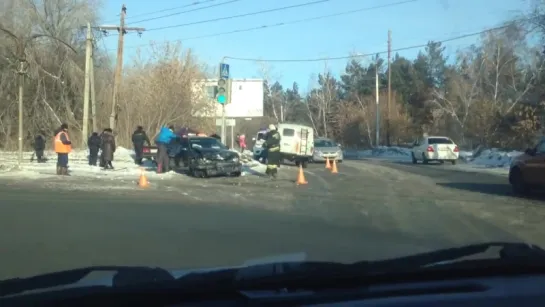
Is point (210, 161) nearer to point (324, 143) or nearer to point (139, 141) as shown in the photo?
point (139, 141)

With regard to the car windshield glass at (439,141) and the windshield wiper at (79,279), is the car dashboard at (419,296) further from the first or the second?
the car windshield glass at (439,141)

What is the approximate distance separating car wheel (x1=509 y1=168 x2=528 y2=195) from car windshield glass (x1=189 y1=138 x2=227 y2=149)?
10.5 metres

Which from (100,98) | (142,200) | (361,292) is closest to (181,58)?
(100,98)

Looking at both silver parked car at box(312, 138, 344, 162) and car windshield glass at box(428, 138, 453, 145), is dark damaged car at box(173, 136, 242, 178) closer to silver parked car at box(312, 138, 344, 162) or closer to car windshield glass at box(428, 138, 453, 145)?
silver parked car at box(312, 138, 344, 162)

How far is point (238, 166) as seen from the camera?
23.4m

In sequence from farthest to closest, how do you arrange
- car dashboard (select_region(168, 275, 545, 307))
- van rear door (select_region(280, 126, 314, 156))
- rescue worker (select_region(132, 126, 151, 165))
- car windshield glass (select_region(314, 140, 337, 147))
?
car windshield glass (select_region(314, 140, 337, 147)) < van rear door (select_region(280, 126, 314, 156)) < rescue worker (select_region(132, 126, 151, 165)) < car dashboard (select_region(168, 275, 545, 307))

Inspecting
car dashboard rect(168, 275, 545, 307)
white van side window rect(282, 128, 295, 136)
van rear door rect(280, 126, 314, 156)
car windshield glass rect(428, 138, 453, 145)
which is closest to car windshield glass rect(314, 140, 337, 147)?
van rear door rect(280, 126, 314, 156)

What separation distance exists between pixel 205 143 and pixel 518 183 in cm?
1134

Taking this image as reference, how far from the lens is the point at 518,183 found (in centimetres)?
1709

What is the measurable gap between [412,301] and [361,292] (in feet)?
1.06

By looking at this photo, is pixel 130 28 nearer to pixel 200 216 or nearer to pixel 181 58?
pixel 181 58

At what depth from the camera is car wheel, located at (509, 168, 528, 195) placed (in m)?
16.8

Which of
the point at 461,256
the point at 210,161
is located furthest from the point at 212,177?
the point at 461,256

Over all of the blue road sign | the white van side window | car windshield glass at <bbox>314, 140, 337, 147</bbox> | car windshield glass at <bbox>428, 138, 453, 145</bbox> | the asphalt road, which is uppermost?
the blue road sign
